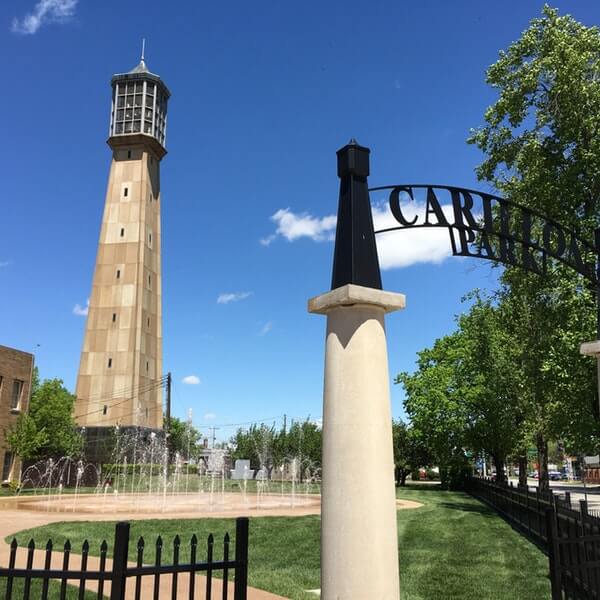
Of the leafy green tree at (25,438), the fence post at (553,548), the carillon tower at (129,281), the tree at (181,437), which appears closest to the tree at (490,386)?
the fence post at (553,548)

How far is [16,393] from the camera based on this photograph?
130ft

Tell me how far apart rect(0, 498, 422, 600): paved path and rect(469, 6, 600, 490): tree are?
8353mm

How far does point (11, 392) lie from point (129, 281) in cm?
2106

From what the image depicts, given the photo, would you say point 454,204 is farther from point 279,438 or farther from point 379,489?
point 279,438

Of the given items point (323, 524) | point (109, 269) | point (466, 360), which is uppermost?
point (109, 269)

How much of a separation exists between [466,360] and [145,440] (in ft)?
107

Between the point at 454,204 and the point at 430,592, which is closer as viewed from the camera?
the point at 454,204

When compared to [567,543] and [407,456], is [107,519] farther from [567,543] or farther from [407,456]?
[407,456]

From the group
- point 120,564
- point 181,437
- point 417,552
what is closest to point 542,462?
point 417,552

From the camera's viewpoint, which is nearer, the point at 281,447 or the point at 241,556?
the point at 241,556

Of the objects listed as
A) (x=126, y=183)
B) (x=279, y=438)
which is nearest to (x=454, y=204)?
(x=126, y=183)

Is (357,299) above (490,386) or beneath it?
beneath

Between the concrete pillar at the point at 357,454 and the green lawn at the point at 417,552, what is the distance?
15.4 feet

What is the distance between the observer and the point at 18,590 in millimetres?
8438
